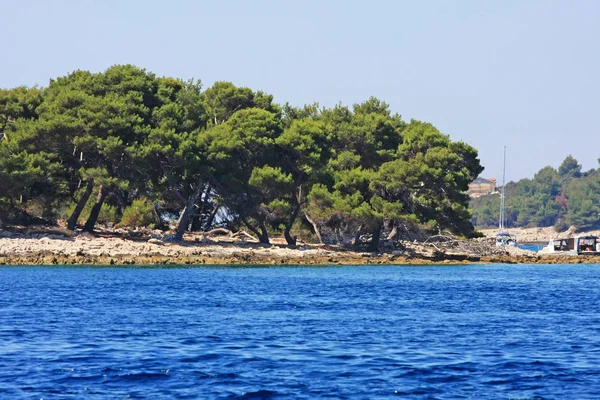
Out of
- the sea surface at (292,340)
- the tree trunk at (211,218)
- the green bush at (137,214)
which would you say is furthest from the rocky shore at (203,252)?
the sea surface at (292,340)

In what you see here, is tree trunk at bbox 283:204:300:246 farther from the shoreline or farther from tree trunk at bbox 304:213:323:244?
tree trunk at bbox 304:213:323:244

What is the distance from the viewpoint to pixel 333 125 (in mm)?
75812

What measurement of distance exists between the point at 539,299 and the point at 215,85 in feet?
130

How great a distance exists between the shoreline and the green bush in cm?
188

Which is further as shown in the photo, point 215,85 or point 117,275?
point 215,85

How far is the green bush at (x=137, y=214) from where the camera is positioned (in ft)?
227

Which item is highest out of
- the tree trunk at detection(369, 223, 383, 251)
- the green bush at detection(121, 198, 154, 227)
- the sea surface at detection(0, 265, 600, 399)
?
the green bush at detection(121, 198, 154, 227)

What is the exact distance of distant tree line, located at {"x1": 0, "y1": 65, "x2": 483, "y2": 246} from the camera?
61250 mm

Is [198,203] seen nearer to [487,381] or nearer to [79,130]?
[79,130]

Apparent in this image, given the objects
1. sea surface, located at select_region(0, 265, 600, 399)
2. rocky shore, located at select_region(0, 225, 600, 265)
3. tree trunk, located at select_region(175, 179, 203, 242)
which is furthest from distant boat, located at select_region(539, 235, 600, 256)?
sea surface, located at select_region(0, 265, 600, 399)

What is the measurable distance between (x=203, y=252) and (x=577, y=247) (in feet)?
120

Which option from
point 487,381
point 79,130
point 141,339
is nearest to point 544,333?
point 487,381

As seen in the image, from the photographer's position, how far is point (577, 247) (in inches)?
3270

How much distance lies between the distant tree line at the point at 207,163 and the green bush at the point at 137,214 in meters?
0.10
